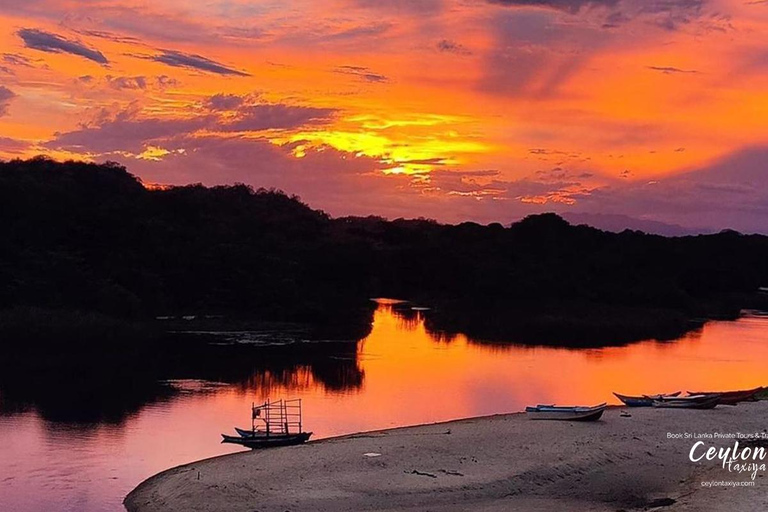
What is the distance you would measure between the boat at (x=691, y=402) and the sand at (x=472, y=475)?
3.45m

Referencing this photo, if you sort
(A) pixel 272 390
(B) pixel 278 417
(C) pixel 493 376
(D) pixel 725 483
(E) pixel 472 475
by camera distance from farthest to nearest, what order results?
(C) pixel 493 376 → (A) pixel 272 390 → (B) pixel 278 417 → (E) pixel 472 475 → (D) pixel 725 483

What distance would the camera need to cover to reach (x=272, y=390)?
3975cm

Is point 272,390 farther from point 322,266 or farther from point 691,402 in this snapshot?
point 322,266

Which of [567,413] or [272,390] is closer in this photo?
[567,413]

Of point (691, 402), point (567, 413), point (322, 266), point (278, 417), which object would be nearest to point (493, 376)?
point (691, 402)

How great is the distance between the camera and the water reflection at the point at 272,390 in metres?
26.0

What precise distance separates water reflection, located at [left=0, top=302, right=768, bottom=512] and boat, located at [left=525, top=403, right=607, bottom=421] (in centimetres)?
418

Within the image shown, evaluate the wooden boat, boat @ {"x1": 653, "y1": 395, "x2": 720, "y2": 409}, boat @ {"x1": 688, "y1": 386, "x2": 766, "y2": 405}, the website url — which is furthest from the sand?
boat @ {"x1": 688, "y1": 386, "x2": 766, "y2": 405}

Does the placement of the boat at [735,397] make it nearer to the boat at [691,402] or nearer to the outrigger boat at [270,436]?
the boat at [691,402]

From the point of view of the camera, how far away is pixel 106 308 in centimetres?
6131

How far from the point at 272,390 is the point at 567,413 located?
14.6 m

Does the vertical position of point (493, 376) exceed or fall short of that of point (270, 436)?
it falls short

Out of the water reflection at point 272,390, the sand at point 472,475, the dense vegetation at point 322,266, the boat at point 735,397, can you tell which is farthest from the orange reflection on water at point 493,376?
the dense vegetation at point 322,266

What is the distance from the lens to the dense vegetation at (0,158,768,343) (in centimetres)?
6556
